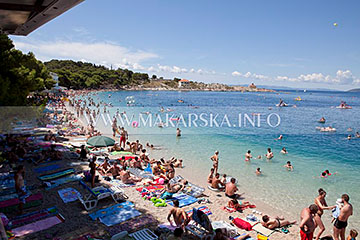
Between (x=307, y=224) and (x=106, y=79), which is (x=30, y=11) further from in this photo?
(x=106, y=79)

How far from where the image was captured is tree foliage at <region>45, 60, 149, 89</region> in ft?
234

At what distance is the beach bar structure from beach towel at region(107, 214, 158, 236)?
4.46 m

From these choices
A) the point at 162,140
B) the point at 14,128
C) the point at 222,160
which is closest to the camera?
the point at 222,160

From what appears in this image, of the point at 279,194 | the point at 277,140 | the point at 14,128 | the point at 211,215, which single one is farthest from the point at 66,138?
the point at 277,140

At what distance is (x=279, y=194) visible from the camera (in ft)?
29.6

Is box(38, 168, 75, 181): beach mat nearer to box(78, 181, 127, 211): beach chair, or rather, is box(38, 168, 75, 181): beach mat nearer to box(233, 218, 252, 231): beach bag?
box(78, 181, 127, 211): beach chair

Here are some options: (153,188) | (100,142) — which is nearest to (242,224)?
(153,188)

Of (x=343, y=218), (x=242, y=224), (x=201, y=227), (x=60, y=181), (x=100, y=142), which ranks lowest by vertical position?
(x=242, y=224)

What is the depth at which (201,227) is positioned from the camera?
5844mm

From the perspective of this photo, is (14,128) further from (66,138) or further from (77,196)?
(77,196)

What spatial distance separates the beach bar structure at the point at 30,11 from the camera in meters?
2.79

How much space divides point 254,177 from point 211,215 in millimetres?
4650

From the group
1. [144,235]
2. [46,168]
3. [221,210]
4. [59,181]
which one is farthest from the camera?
[46,168]

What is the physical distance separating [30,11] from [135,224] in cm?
490
